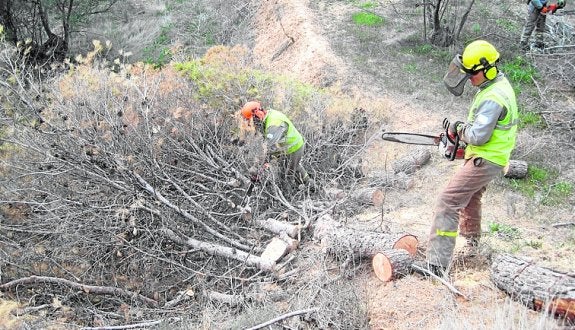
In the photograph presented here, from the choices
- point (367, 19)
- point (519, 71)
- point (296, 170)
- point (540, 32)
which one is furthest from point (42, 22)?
point (540, 32)

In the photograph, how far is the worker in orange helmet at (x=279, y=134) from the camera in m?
6.75

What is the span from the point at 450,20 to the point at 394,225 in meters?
7.22

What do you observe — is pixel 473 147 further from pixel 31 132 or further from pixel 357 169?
pixel 31 132

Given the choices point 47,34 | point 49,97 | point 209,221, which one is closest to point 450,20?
point 209,221

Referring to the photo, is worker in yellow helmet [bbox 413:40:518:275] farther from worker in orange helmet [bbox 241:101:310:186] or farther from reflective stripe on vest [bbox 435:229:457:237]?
worker in orange helmet [bbox 241:101:310:186]

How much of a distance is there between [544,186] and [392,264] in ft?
11.3

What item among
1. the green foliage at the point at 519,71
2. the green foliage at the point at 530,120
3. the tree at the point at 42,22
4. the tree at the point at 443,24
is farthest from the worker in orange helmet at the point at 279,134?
the tree at the point at 42,22

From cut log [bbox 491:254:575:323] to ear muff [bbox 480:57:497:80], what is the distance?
4.87 ft

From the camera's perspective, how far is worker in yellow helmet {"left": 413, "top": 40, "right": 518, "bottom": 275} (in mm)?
4203

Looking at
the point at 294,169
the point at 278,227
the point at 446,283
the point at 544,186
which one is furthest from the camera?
the point at 294,169

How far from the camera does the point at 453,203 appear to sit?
4445 millimetres

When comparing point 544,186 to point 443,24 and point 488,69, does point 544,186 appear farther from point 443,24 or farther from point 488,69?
point 443,24

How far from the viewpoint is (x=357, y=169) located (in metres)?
8.05

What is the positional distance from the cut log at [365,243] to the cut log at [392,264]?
5.0 inches
